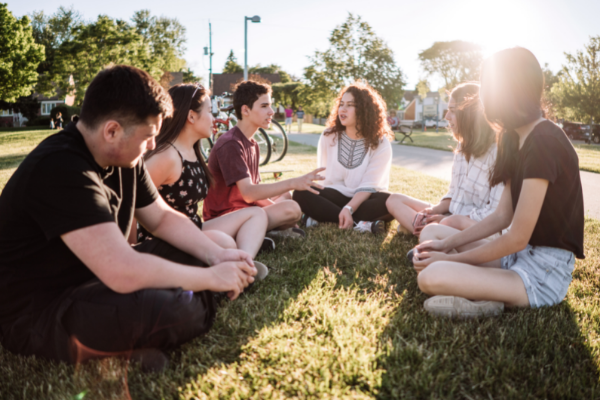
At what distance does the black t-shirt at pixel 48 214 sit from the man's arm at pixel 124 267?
1.8 inches

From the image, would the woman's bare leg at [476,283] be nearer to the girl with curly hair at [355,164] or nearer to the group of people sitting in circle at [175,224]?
the group of people sitting in circle at [175,224]

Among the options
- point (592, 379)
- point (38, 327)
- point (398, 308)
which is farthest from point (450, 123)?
point (38, 327)

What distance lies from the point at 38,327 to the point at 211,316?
2.39ft

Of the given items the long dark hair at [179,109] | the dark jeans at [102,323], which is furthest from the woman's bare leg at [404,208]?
the dark jeans at [102,323]

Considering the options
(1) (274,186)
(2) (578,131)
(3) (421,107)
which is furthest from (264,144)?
(3) (421,107)

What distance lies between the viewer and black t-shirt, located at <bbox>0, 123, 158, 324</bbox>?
153cm

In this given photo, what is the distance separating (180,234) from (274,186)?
1184mm

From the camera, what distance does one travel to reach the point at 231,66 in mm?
88125

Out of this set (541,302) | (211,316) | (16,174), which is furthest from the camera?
(541,302)

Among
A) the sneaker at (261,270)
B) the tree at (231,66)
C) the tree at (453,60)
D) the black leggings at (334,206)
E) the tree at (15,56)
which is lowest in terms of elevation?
the sneaker at (261,270)

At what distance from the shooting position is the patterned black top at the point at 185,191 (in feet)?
9.63

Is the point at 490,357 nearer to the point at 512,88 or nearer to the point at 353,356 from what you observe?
the point at 353,356

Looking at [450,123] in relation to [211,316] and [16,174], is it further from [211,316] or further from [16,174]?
[16,174]

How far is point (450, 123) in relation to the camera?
370cm
